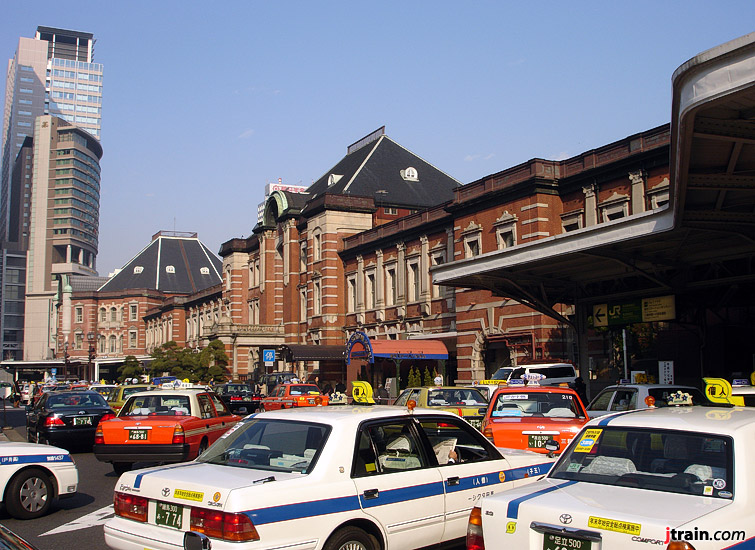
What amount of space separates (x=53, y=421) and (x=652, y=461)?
1664cm

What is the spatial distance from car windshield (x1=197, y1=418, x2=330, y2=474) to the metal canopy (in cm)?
744

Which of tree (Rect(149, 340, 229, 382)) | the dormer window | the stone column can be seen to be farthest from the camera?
tree (Rect(149, 340, 229, 382))

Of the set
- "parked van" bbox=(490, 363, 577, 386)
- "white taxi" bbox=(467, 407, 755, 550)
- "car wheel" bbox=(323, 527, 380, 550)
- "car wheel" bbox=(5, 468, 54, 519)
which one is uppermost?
"parked van" bbox=(490, 363, 577, 386)

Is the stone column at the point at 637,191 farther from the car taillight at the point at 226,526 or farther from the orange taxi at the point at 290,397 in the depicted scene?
the car taillight at the point at 226,526

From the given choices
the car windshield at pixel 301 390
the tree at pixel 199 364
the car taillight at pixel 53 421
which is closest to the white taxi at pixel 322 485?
the car taillight at pixel 53 421

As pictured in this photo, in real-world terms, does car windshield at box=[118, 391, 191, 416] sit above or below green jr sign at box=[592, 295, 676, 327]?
below

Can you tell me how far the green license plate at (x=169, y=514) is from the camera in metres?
6.20

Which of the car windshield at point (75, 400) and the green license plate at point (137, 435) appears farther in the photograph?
the car windshield at point (75, 400)

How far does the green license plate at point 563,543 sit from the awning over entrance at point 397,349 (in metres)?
34.3

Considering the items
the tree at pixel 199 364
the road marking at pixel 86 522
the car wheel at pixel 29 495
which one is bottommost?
the road marking at pixel 86 522

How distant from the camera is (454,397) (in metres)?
19.2

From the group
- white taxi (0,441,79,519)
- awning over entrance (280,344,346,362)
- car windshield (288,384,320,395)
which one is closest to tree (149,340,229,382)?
awning over entrance (280,344,346,362)

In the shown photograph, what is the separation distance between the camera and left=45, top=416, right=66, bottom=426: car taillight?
18953 mm

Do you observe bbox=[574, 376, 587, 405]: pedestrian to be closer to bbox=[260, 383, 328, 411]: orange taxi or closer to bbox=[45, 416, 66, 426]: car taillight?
bbox=[260, 383, 328, 411]: orange taxi
